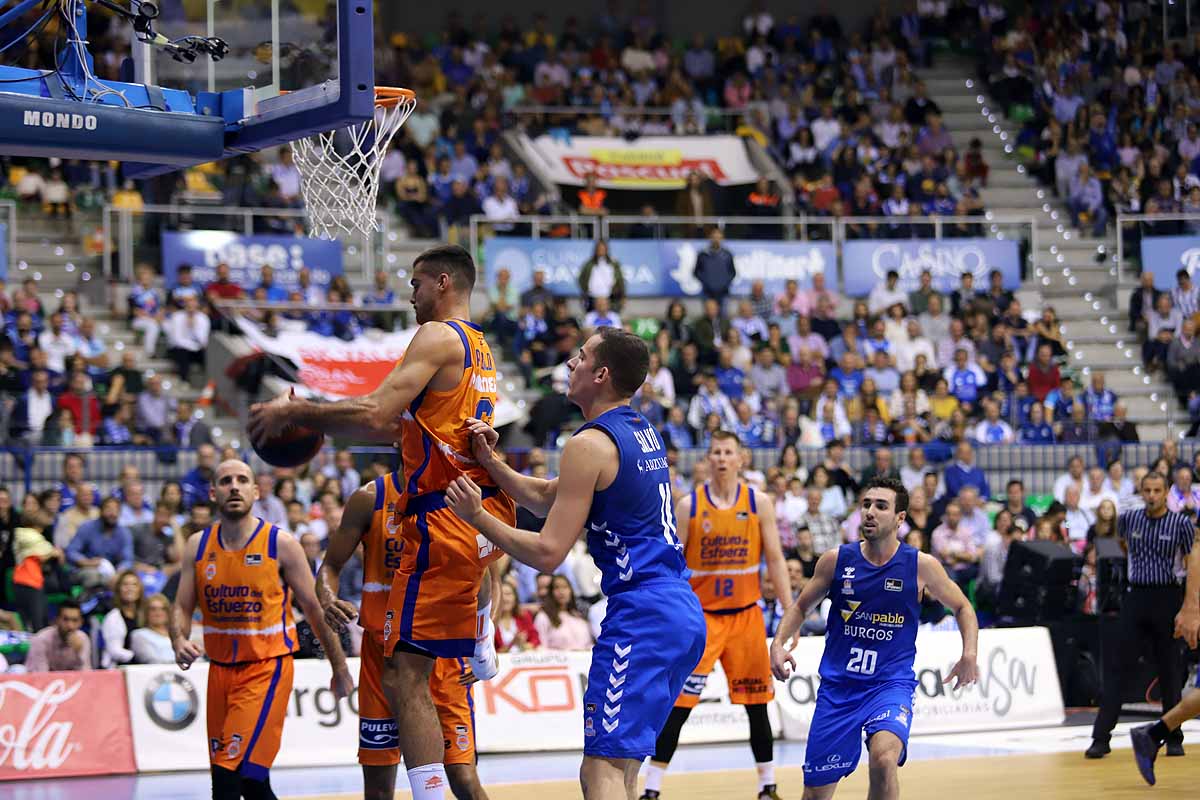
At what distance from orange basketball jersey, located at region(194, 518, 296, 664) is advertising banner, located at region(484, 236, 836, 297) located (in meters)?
12.9

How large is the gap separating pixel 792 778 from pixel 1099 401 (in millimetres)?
10981

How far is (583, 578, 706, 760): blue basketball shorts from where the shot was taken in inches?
245

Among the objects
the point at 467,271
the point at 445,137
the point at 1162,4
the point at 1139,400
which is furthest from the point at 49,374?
the point at 1162,4

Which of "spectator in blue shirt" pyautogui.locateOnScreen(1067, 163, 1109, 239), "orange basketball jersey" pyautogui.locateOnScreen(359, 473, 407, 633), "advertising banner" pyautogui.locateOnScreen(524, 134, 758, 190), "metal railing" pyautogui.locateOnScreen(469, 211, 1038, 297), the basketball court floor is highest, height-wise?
"advertising banner" pyautogui.locateOnScreen(524, 134, 758, 190)

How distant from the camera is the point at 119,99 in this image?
7.86 m

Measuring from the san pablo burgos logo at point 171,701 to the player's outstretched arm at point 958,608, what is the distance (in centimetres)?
657

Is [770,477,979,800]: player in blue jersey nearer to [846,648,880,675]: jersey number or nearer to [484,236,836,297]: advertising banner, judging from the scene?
[846,648,880,675]: jersey number

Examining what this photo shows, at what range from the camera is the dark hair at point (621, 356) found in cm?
641

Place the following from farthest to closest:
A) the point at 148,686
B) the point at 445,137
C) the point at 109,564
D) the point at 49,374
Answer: the point at 445,137 < the point at 49,374 < the point at 109,564 < the point at 148,686

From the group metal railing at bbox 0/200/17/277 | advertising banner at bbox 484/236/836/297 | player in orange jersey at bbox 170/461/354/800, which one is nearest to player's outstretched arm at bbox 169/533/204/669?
player in orange jersey at bbox 170/461/354/800

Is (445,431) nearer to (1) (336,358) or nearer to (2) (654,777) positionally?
(2) (654,777)

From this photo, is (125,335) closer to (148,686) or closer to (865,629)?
(148,686)

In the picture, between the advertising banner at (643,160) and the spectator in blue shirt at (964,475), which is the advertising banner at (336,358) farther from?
the advertising banner at (643,160)

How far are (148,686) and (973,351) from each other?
1253cm
